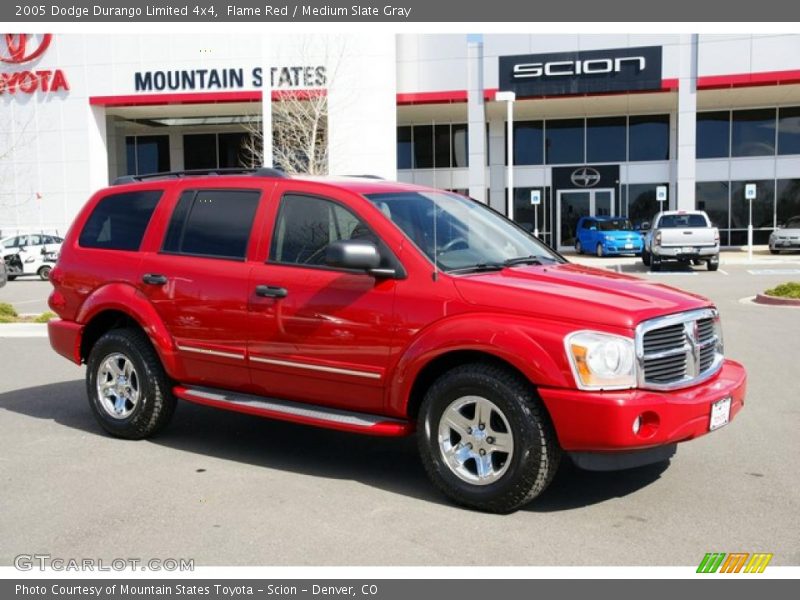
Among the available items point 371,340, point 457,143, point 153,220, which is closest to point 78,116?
point 457,143

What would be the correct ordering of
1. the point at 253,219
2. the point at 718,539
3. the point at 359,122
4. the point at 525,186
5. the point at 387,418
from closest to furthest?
the point at 718,539 < the point at 387,418 < the point at 253,219 < the point at 359,122 < the point at 525,186

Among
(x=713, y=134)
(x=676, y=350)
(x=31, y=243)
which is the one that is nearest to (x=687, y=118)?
(x=713, y=134)

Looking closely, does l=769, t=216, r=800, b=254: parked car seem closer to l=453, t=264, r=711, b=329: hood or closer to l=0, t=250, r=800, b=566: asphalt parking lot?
l=0, t=250, r=800, b=566: asphalt parking lot

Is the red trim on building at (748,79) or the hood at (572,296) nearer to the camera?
the hood at (572,296)

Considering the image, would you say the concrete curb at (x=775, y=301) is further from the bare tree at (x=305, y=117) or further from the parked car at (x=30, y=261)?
the parked car at (x=30, y=261)

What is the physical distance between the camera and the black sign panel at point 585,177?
1478 inches

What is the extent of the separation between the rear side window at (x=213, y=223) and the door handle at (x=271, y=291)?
366 mm

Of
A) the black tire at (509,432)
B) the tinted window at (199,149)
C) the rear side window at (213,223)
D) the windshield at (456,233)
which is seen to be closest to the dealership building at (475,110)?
the tinted window at (199,149)

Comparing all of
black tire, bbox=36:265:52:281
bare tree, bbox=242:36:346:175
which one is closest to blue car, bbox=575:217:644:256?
bare tree, bbox=242:36:346:175

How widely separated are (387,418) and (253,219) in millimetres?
1773

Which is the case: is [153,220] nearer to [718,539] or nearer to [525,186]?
[718,539]

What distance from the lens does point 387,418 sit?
5383 millimetres

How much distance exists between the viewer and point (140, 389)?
21.4ft

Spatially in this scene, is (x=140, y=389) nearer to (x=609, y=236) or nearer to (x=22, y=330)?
(x=22, y=330)
